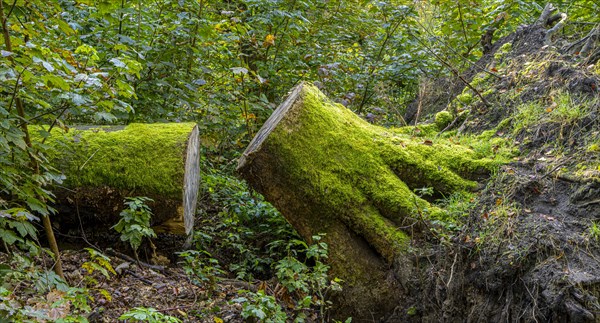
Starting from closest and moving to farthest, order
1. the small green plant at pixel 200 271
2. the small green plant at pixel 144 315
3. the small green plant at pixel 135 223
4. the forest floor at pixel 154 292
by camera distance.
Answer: the small green plant at pixel 144 315 < the forest floor at pixel 154 292 < the small green plant at pixel 135 223 < the small green plant at pixel 200 271

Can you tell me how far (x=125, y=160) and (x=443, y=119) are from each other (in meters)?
3.27

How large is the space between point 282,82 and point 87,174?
327 centimetres

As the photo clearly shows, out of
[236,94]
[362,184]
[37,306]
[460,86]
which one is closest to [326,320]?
[362,184]

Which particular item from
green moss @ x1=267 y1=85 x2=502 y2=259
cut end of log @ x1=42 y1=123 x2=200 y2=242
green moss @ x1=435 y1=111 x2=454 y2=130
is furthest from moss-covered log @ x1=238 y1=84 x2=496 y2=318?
green moss @ x1=435 y1=111 x2=454 y2=130

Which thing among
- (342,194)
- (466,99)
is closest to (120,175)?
(342,194)

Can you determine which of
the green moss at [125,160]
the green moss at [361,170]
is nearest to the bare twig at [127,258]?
the green moss at [125,160]

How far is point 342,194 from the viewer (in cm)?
390

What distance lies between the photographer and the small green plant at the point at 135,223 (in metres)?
3.62

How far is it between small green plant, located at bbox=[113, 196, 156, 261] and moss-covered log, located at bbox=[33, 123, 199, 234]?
0.18 metres

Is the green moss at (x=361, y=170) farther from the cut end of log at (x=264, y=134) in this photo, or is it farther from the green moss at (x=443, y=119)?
the green moss at (x=443, y=119)

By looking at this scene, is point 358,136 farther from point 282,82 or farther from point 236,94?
point 282,82

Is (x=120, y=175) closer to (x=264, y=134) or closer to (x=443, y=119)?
(x=264, y=134)

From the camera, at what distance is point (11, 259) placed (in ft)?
8.94

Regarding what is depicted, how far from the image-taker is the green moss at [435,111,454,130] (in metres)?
5.37
